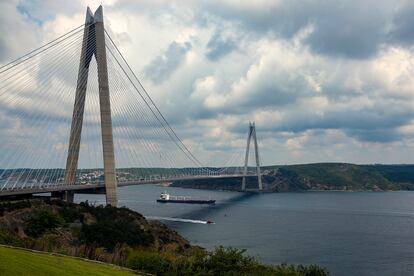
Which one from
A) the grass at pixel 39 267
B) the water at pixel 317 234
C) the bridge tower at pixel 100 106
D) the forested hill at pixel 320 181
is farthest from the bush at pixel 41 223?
the forested hill at pixel 320 181

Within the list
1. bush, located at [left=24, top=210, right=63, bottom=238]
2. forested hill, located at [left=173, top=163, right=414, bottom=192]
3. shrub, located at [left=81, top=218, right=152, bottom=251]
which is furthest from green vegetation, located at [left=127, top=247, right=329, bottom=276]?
forested hill, located at [left=173, top=163, right=414, bottom=192]

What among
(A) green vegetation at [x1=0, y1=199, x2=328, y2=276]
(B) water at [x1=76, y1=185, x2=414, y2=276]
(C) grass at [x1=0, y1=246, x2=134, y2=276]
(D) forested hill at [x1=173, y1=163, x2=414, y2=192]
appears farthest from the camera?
(D) forested hill at [x1=173, y1=163, x2=414, y2=192]

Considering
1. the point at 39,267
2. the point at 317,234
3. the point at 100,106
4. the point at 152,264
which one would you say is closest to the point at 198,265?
the point at 152,264

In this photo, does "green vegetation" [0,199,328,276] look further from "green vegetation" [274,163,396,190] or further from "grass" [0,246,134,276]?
"green vegetation" [274,163,396,190]

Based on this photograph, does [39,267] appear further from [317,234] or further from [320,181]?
[320,181]

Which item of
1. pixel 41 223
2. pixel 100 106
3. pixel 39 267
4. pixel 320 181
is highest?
pixel 100 106

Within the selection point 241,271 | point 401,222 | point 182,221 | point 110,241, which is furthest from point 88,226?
point 401,222

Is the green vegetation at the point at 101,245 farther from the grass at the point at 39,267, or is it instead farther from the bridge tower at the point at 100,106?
the bridge tower at the point at 100,106
